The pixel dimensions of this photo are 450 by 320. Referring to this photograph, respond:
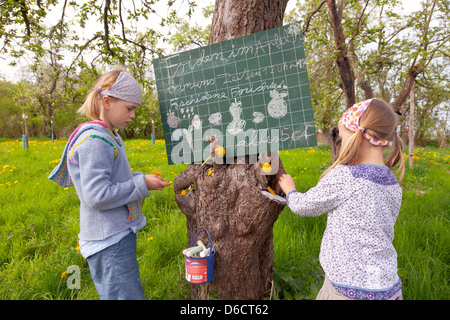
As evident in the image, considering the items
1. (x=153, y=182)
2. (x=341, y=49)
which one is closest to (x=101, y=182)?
(x=153, y=182)

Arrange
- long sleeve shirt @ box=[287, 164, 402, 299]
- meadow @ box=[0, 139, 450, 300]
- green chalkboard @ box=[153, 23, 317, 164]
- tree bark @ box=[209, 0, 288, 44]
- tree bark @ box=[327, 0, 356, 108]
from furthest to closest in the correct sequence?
tree bark @ box=[327, 0, 356, 108] < meadow @ box=[0, 139, 450, 300] < tree bark @ box=[209, 0, 288, 44] < green chalkboard @ box=[153, 23, 317, 164] < long sleeve shirt @ box=[287, 164, 402, 299]

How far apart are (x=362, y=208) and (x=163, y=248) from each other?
1.98 m

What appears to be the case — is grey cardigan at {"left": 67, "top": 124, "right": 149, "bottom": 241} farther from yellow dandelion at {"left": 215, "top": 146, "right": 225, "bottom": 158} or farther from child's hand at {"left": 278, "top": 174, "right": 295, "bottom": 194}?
child's hand at {"left": 278, "top": 174, "right": 295, "bottom": 194}

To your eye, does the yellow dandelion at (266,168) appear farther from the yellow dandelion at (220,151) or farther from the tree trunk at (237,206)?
the yellow dandelion at (220,151)

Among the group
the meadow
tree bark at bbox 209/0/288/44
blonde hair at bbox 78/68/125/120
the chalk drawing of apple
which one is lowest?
the meadow

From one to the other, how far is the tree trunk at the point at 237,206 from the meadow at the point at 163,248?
1.14ft

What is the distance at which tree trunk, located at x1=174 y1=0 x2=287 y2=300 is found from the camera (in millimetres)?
1703

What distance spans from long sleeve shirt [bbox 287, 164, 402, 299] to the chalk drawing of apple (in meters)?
0.52

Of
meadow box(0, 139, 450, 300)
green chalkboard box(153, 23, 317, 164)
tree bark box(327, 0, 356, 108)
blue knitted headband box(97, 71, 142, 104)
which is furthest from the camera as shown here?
tree bark box(327, 0, 356, 108)

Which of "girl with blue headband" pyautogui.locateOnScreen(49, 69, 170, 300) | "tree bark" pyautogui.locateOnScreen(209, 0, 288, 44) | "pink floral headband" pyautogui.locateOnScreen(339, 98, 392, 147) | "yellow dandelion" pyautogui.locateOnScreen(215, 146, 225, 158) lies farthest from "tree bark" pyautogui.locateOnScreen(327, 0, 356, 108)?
"girl with blue headband" pyautogui.locateOnScreen(49, 69, 170, 300)

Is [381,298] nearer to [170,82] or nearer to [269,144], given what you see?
[269,144]

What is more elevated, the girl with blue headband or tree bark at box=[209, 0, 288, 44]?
tree bark at box=[209, 0, 288, 44]

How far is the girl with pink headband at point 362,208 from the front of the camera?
130 cm

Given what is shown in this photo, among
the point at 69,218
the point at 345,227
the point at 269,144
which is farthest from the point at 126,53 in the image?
the point at 345,227
